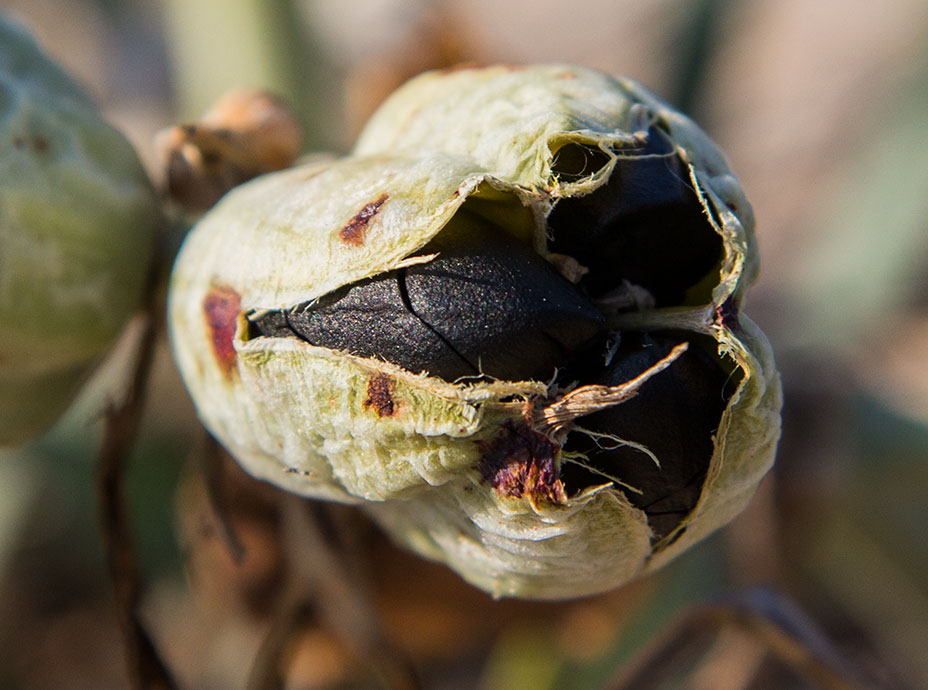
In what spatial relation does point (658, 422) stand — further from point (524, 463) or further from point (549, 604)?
point (549, 604)

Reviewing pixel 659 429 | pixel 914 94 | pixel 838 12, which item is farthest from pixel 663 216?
pixel 838 12

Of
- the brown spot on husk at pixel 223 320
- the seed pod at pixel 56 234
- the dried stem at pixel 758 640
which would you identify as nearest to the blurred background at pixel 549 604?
the dried stem at pixel 758 640

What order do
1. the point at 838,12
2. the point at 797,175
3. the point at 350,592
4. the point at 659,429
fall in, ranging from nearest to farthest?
the point at 659,429
the point at 350,592
the point at 797,175
the point at 838,12

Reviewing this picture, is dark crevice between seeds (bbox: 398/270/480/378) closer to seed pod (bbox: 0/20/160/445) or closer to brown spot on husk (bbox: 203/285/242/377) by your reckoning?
brown spot on husk (bbox: 203/285/242/377)

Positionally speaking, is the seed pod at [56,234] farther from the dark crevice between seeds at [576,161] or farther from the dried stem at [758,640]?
the dried stem at [758,640]

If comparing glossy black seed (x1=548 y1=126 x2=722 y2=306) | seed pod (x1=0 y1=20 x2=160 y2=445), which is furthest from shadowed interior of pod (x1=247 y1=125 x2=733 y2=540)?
seed pod (x1=0 y1=20 x2=160 y2=445)

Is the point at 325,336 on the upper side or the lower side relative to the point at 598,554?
upper

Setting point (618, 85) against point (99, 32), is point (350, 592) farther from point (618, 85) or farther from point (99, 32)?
point (99, 32)
